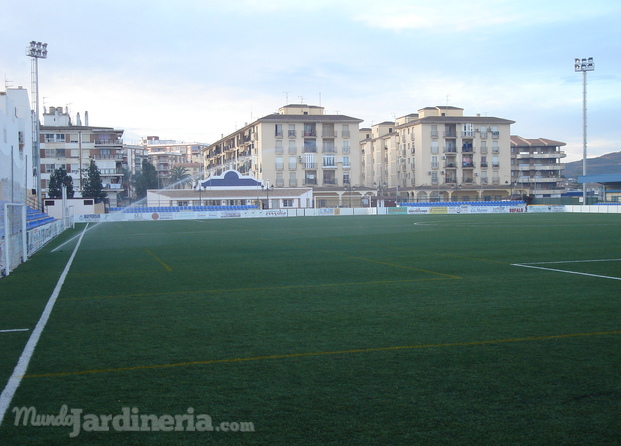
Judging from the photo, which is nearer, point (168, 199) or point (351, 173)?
point (168, 199)

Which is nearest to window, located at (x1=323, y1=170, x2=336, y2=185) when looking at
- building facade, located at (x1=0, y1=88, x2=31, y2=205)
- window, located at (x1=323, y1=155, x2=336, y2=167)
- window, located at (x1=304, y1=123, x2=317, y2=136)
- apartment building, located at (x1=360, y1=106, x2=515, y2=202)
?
window, located at (x1=323, y1=155, x2=336, y2=167)

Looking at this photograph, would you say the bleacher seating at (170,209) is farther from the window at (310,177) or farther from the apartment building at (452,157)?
the apartment building at (452,157)

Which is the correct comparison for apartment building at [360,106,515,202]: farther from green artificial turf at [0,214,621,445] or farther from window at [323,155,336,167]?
green artificial turf at [0,214,621,445]

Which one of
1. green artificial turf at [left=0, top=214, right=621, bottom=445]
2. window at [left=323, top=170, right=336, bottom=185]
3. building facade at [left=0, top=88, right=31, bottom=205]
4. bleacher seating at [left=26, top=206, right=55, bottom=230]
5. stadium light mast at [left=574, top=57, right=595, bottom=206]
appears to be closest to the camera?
green artificial turf at [left=0, top=214, right=621, bottom=445]

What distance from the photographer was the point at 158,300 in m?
11.0

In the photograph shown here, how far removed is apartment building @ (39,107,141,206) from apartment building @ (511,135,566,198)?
67296 mm

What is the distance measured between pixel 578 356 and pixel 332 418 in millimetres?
3125

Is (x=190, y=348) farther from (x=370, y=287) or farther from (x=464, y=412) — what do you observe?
(x=370, y=287)

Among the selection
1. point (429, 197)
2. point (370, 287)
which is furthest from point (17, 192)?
point (429, 197)

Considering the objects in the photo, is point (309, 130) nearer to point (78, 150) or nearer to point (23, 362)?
point (78, 150)

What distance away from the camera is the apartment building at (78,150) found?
3408 inches

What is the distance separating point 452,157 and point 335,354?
8863cm

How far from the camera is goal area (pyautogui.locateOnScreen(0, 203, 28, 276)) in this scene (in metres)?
15.4

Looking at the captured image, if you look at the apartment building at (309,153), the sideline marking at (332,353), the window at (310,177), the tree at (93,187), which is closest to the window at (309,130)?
the apartment building at (309,153)
